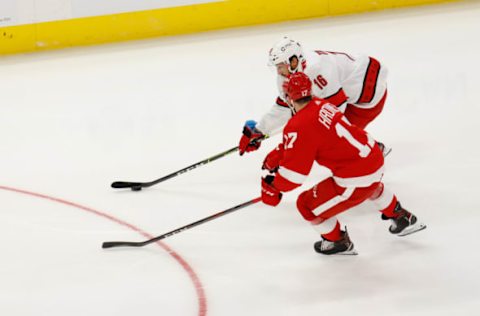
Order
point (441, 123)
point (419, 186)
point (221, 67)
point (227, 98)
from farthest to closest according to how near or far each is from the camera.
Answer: point (221, 67)
point (227, 98)
point (441, 123)
point (419, 186)

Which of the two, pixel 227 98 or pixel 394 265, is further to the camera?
pixel 227 98

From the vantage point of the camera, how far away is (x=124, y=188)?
5211mm

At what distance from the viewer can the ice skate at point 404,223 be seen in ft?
13.5

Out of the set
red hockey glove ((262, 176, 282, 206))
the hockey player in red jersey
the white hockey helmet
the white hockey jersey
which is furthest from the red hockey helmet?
the white hockey jersey

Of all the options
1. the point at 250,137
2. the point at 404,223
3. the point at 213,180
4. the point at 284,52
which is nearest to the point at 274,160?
the point at 250,137

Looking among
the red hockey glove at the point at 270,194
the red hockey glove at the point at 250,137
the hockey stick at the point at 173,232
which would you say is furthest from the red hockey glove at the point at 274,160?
the red hockey glove at the point at 270,194

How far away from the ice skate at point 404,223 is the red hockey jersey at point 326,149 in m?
0.34

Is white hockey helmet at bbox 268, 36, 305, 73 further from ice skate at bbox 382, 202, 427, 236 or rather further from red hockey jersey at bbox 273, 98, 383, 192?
ice skate at bbox 382, 202, 427, 236

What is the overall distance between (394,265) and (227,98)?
300 centimetres

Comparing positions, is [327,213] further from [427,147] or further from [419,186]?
[427,147]

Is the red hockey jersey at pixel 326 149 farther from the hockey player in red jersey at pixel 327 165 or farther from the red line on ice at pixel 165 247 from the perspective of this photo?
the red line on ice at pixel 165 247

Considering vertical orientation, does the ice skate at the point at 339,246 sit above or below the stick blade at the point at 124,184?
above

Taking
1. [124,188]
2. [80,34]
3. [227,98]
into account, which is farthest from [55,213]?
[80,34]

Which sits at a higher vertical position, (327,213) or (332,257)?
(327,213)
